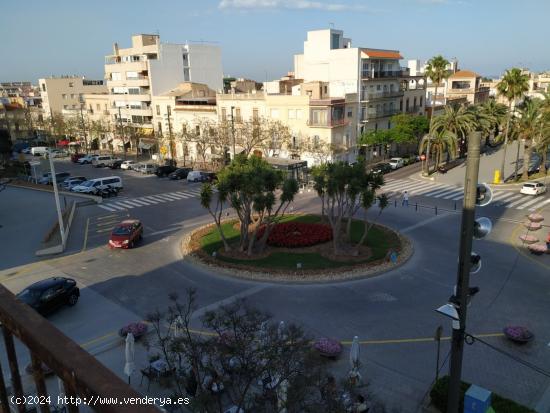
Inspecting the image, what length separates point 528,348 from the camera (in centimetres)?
1614

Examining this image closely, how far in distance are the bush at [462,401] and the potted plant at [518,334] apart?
4159mm

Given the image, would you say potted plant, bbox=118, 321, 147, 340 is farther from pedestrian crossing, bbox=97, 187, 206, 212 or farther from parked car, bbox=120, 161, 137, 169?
parked car, bbox=120, 161, 137, 169

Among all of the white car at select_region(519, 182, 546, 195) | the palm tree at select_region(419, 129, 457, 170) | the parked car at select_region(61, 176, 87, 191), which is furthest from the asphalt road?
the palm tree at select_region(419, 129, 457, 170)

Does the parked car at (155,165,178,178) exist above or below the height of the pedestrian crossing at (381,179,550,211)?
above

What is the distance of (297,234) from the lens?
1109 inches

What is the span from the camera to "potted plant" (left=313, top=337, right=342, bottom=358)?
50.5 feet

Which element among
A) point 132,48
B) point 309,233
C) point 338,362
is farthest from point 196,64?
point 338,362

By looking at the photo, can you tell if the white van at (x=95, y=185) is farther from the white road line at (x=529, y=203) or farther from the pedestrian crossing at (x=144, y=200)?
the white road line at (x=529, y=203)

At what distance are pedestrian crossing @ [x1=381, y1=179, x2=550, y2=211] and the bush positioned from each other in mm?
28106

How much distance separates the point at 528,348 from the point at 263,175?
14797 millimetres

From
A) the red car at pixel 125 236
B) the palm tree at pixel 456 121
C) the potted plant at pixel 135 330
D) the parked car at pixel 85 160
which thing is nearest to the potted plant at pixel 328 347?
the potted plant at pixel 135 330

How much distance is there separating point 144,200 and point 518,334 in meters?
33.8

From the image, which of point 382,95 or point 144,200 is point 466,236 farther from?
point 382,95

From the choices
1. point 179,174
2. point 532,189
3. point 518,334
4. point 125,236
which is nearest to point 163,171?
point 179,174
